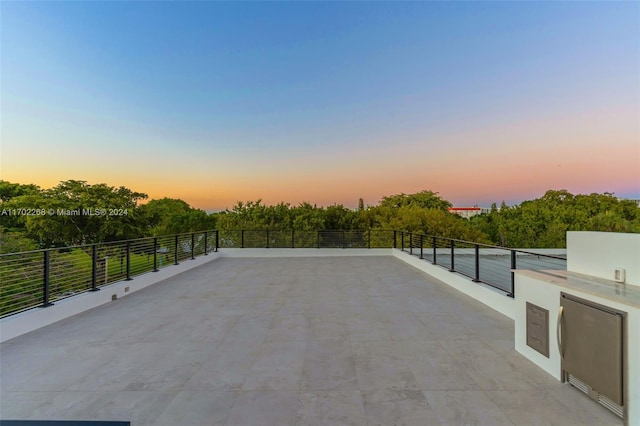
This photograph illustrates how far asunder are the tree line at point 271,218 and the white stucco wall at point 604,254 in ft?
42.0

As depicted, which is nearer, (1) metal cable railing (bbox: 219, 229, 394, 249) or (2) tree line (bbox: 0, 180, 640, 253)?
(1) metal cable railing (bbox: 219, 229, 394, 249)

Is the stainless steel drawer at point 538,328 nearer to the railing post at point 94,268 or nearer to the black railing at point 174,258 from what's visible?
the black railing at point 174,258

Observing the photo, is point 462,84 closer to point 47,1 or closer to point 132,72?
point 132,72

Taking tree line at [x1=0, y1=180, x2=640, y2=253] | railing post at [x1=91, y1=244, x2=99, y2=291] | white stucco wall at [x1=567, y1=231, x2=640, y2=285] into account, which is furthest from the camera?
tree line at [x1=0, y1=180, x2=640, y2=253]

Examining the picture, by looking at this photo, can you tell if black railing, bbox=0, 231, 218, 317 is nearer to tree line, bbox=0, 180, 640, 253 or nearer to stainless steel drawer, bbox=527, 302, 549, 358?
stainless steel drawer, bbox=527, 302, 549, 358

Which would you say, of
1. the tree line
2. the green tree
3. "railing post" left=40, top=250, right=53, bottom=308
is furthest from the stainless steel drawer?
the green tree

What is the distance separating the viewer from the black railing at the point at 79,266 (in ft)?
11.9

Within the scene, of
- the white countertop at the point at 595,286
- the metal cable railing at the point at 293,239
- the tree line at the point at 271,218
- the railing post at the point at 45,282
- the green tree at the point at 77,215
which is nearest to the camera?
the white countertop at the point at 595,286

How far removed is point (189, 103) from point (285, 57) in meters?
4.43

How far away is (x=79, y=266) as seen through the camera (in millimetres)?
5641

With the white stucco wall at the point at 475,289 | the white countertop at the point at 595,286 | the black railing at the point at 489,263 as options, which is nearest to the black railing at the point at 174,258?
the black railing at the point at 489,263

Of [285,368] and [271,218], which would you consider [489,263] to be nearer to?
[285,368]

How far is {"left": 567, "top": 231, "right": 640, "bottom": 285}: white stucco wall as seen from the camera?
1968 millimetres

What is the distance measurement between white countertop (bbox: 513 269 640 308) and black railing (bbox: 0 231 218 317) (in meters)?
4.88
